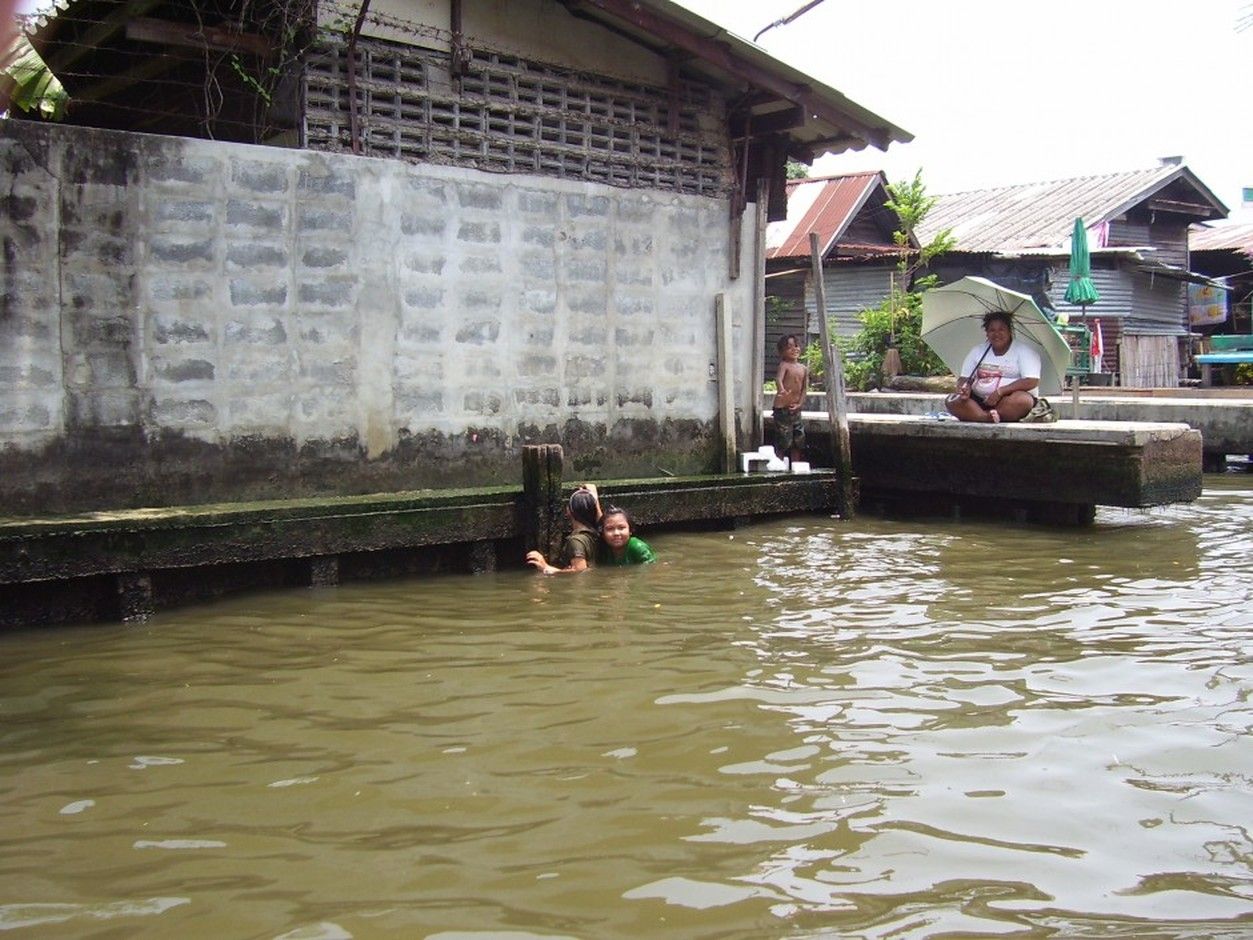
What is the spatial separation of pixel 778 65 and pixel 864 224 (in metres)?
19.6

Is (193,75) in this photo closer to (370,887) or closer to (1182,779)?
(370,887)

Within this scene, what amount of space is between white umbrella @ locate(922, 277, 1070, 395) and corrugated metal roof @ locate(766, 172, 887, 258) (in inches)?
594

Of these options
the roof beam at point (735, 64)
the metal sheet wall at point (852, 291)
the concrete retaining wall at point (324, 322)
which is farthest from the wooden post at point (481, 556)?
the metal sheet wall at point (852, 291)

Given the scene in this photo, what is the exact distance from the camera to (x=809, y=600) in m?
8.16

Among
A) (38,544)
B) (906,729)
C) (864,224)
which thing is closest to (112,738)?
(38,544)

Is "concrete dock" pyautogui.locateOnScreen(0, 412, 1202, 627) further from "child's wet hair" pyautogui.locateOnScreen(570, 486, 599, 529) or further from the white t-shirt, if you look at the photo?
the white t-shirt

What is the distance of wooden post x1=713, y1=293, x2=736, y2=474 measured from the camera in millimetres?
11828

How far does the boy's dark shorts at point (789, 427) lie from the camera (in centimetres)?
1312

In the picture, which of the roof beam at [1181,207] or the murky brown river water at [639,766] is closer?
the murky brown river water at [639,766]

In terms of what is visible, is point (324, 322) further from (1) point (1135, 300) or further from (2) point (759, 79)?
(1) point (1135, 300)

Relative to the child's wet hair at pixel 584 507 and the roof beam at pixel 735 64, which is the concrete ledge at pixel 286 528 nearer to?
the child's wet hair at pixel 584 507

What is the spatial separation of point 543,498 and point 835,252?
68.8ft

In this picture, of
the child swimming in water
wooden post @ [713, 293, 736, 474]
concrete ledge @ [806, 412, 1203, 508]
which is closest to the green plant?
concrete ledge @ [806, 412, 1203, 508]

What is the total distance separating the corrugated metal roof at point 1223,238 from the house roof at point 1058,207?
1380mm
